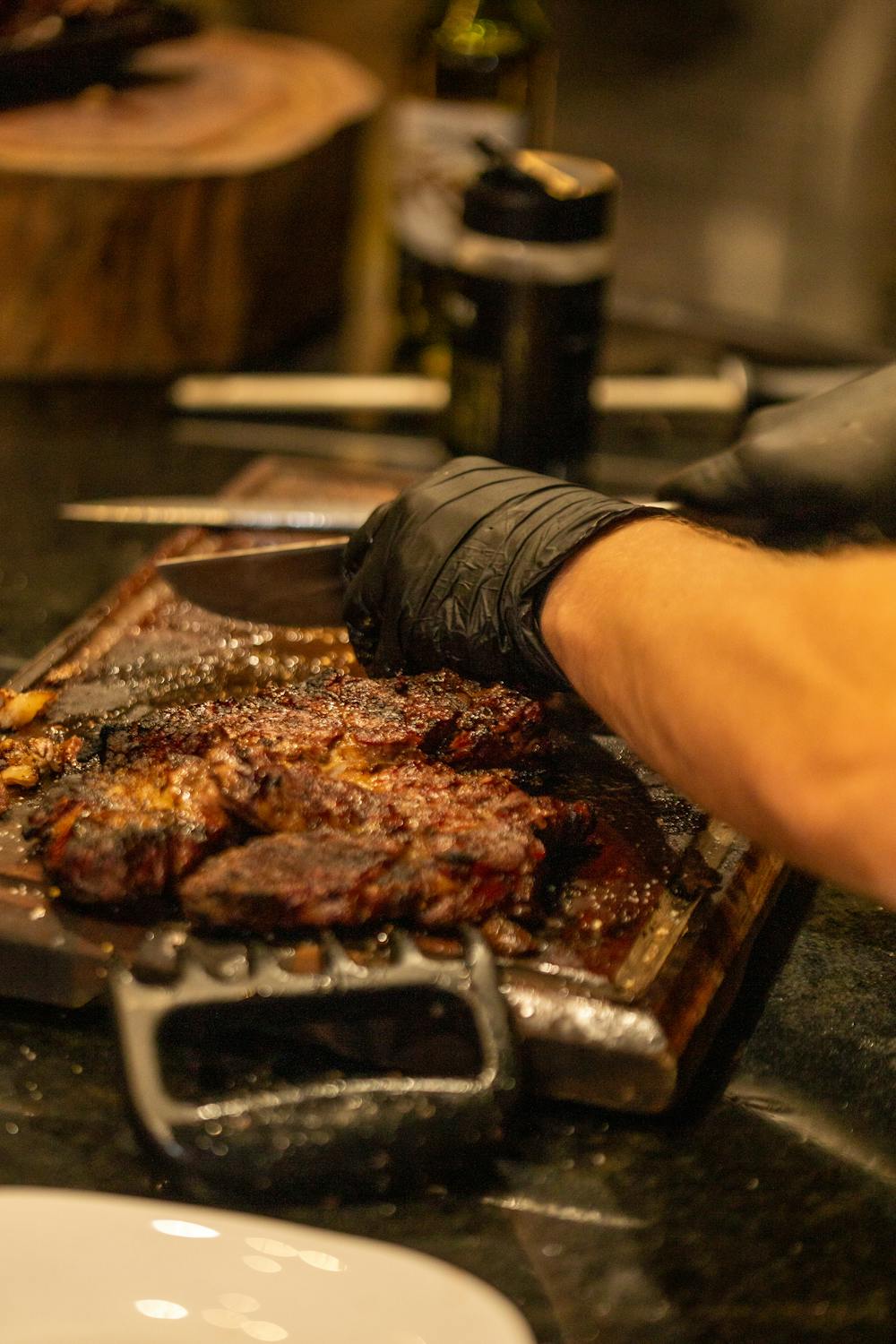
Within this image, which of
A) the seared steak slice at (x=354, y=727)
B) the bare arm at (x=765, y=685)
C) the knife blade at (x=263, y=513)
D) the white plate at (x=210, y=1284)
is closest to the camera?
the white plate at (x=210, y=1284)

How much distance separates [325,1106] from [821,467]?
1.19 m

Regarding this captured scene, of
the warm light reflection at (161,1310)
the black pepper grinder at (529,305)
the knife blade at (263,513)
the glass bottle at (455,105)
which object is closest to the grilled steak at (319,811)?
the warm light reflection at (161,1310)

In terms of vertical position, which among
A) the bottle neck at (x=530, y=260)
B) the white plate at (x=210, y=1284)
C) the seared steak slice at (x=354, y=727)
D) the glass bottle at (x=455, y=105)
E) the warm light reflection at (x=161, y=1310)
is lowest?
the warm light reflection at (x=161, y=1310)

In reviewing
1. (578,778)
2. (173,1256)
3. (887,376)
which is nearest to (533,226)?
(887,376)

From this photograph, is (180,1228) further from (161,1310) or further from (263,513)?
(263,513)

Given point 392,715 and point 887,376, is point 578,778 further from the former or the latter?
point 887,376

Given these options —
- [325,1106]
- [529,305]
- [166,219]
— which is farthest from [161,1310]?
[166,219]

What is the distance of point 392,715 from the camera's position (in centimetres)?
167

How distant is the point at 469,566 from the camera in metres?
1.79

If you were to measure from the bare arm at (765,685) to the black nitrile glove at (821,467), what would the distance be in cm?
46

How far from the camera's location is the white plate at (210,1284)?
1044 millimetres

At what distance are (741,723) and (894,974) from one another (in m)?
0.54

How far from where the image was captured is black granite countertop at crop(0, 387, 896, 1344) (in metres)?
1.24

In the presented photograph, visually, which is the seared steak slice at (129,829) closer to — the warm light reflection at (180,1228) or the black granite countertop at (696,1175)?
the black granite countertop at (696,1175)
